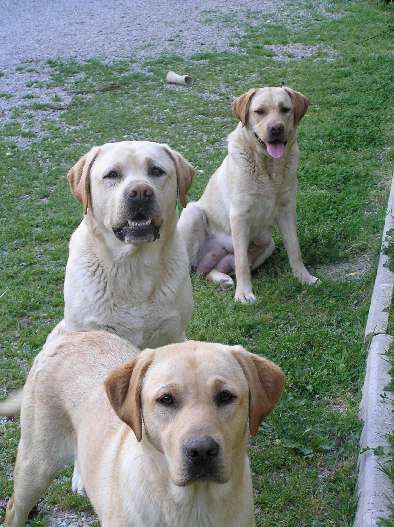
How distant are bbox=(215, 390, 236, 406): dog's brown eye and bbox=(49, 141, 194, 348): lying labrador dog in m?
1.74

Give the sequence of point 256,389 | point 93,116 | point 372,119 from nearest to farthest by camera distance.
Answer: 1. point 256,389
2. point 372,119
3. point 93,116

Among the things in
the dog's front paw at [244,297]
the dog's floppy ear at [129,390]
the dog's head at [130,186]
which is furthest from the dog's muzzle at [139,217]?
the dog's front paw at [244,297]

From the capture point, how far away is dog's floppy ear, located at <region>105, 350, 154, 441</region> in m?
3.02

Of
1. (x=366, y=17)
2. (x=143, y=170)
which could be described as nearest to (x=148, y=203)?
(x=143, y=170)

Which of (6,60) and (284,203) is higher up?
(284,203)

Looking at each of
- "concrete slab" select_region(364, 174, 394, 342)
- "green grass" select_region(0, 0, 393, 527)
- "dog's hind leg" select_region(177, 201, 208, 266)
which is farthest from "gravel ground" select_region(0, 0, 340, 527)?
"concrete slab" select_region(364, 174, 394, 342)

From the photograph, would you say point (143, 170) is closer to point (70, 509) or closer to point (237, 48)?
point (70, 509)

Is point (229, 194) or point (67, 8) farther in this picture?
point (67, 8)

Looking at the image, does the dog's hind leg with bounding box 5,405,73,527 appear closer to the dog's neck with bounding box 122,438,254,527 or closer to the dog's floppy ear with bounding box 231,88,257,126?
the dog's neck with bounding box 122,438,254,527

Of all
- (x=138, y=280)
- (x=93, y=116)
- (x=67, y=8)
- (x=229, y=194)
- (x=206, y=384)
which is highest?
(x=206, y=384)

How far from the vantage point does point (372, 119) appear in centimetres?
1080

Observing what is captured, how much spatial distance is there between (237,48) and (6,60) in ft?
15.2

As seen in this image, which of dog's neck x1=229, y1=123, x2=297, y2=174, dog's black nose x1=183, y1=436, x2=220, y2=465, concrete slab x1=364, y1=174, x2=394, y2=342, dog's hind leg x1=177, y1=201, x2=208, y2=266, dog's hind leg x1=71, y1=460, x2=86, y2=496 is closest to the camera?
dog's black nose x1=183, y1=436, x2=220, y2=465

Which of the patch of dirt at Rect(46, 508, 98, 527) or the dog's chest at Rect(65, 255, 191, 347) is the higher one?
the dog's chest at Rect(65, 255, 191, 347)
